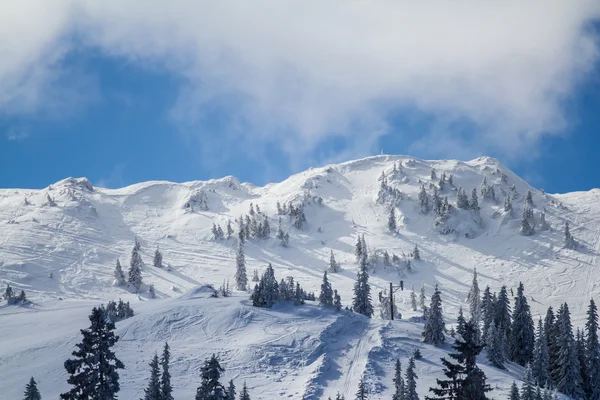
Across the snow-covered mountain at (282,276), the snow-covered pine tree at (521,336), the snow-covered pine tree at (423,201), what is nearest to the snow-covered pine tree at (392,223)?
the snow-covered mountain at (282,276)

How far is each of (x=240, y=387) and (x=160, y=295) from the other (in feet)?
226

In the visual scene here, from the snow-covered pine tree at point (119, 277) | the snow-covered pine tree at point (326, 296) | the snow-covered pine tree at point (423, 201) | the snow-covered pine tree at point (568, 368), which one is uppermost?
the snow-covered pine tree at point (423, 201)

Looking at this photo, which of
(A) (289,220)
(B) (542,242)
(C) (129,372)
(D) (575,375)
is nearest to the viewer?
(C) (129,372)

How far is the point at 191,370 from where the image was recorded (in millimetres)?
64062

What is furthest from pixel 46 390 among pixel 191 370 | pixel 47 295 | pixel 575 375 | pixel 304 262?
pixel 304 262

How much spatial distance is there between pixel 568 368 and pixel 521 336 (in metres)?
14.2

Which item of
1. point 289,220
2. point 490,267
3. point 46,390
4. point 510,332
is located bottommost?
point 46,390

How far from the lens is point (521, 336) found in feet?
265

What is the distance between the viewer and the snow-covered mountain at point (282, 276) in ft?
215

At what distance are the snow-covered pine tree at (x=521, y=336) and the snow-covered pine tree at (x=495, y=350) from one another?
1204 centimetres

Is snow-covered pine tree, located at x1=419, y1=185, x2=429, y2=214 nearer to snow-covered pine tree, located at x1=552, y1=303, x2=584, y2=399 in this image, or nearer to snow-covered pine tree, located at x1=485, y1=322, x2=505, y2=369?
snow-covered pine tree, located at x1=485, y1=322, x2=505, y2=369

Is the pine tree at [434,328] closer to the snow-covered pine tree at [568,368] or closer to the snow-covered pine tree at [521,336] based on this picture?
the snow-covered pine tree at [521,336]

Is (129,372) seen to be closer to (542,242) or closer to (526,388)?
(526,388)

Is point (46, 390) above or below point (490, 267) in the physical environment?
below
